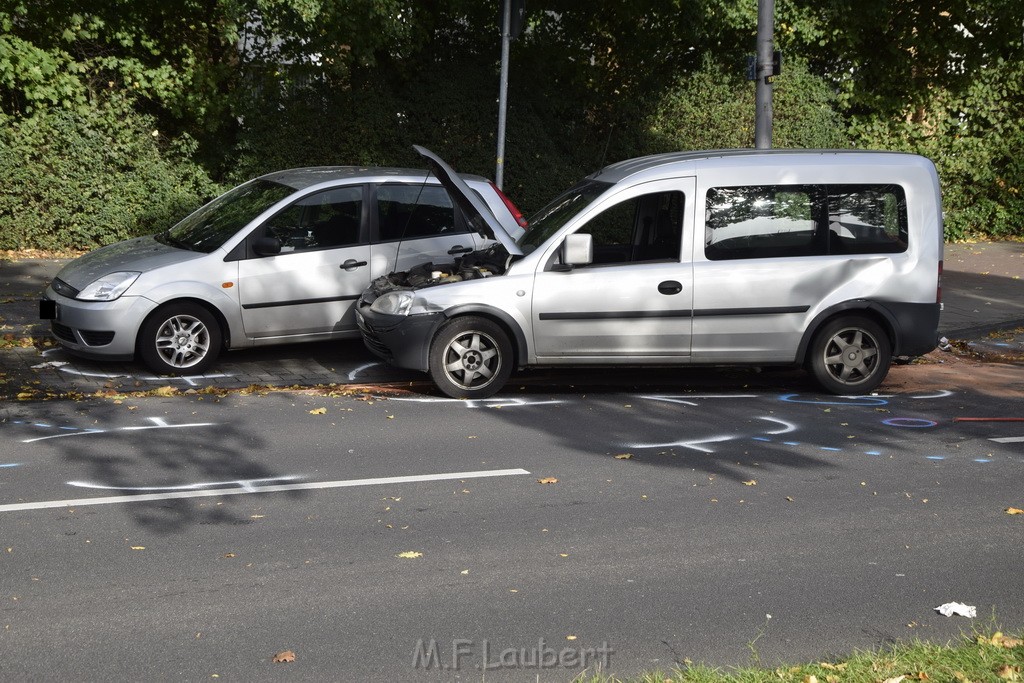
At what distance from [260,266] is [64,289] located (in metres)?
1.67

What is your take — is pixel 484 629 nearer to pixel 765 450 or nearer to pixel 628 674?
pixel 628 674

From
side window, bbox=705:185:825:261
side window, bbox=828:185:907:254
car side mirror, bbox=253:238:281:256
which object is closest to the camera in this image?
side window, bbox=705:185:825:261

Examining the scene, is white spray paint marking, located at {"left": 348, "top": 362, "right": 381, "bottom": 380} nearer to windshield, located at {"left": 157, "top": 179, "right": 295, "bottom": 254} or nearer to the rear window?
windshield, located at {"left": 157, "top": 179, "right": 295, "bottom": 254}

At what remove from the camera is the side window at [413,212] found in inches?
428

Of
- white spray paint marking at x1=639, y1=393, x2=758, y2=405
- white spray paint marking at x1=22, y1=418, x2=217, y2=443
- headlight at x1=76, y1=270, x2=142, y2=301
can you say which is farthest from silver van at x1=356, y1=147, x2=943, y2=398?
headlight at x1=76, y1=270, x2=142, y2=301

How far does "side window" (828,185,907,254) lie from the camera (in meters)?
9.78

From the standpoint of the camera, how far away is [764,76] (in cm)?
1271

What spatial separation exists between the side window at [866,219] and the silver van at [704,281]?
0.01 m

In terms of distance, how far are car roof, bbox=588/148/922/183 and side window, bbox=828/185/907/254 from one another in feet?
1.08

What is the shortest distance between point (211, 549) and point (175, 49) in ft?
39.5

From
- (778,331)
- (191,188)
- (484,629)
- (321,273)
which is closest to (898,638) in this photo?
(484,629)

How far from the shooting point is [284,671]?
4.60 m

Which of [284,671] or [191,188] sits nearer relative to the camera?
[284,671]

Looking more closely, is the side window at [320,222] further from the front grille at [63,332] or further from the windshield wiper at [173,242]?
the front grille at [63,332]
